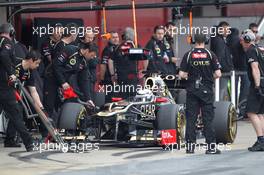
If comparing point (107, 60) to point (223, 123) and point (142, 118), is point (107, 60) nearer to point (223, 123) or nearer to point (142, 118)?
point (142, 118)

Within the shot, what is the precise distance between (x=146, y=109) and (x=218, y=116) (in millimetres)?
1149

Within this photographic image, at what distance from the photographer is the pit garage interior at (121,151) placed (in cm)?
1149

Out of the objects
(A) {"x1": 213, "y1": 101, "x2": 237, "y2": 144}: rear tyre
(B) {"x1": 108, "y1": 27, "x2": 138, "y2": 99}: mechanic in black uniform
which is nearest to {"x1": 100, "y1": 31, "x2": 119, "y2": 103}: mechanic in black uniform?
(B) {"x1": 108, "y1": 27, "x2": 138, "y2": 99}: mechanic in black uniform

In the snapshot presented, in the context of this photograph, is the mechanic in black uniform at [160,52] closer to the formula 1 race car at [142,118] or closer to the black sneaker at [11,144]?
the formula 1 race car at [142,118]

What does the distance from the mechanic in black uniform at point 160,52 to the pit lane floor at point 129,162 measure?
359cm

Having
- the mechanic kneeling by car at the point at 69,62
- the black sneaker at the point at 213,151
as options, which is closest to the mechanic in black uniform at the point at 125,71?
the mechanic kneeling by car at the point at 69,62

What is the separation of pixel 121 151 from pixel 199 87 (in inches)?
61.9

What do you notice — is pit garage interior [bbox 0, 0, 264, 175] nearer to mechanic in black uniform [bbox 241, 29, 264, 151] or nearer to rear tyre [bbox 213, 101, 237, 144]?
rear tyre [bbox 213, 101, 237, 144]

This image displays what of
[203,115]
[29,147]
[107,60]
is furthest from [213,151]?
[107,60]

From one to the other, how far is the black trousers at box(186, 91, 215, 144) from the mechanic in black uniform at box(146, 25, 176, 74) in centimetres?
384

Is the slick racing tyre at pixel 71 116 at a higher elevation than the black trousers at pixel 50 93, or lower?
lower

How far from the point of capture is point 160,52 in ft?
56.5

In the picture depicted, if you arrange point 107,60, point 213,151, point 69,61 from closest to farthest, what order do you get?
point 213,151
point 69,61
point 107,60

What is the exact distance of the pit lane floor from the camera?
37.0 feet
